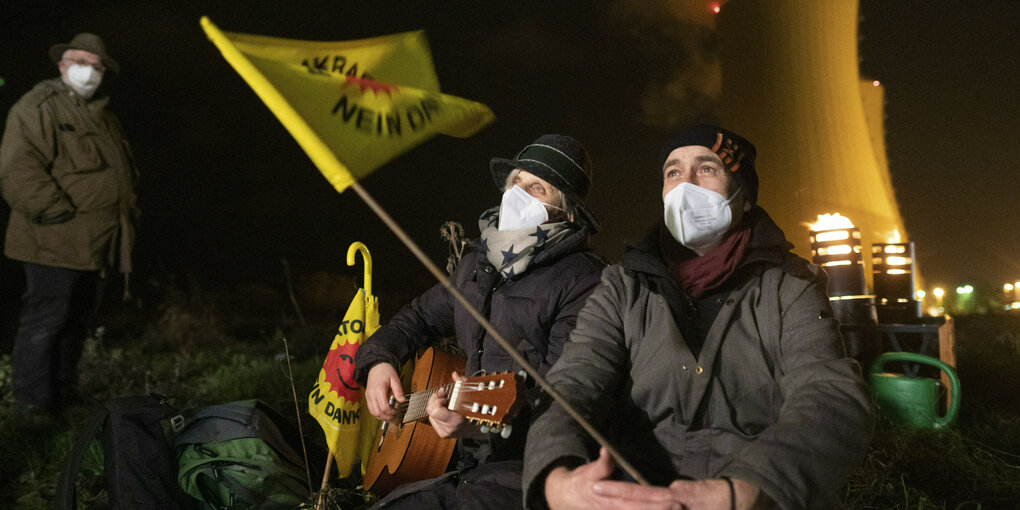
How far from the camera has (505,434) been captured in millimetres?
1747

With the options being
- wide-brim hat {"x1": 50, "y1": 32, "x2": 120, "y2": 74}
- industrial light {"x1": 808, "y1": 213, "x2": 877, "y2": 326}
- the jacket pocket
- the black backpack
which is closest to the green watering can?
industrial light {"x1": 808, "y1": 213, "x2": 877, "y2": 326}

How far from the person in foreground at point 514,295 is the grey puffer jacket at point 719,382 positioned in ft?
1.82

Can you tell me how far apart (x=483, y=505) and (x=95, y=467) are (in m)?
3.07

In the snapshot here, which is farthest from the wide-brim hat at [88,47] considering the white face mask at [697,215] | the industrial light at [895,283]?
the industrial light at [895,283]

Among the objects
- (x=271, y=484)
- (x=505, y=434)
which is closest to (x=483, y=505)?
(x=505, y=434)

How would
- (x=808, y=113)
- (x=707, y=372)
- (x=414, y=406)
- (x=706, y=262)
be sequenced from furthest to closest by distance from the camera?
(x=808, y=113), (x=414, y=406), (x=706, y=262), (x=707, y=372)

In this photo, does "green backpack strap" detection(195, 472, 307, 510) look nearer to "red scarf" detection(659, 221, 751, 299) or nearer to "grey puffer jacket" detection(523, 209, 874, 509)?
"grey puffer jacket" detection(523, 209, 874, 509)

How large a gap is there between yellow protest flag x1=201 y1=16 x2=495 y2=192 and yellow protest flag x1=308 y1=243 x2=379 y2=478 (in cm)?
150

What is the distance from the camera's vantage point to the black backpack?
2684mm

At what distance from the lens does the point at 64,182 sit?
4.61 m

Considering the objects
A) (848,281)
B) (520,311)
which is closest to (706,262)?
(520,311)

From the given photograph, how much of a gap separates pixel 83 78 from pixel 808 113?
8.19 meters

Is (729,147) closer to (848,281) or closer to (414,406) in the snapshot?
(414,406)

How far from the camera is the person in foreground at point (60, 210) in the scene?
443 cm
